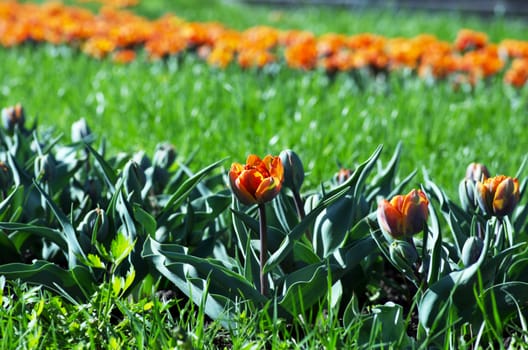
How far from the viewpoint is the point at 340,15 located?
29.2 feet

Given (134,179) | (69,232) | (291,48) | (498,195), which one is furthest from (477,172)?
(291,48)

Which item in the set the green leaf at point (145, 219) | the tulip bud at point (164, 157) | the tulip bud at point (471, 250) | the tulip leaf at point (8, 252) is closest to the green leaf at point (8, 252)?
the tulip leaf at point (8, 252)

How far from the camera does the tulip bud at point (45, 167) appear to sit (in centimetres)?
206

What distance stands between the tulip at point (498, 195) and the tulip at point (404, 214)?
0.17 m

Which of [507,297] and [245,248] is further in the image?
[245,248]

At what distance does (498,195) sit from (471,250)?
145 mm

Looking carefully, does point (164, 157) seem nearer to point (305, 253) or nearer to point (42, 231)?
point (42, 231)

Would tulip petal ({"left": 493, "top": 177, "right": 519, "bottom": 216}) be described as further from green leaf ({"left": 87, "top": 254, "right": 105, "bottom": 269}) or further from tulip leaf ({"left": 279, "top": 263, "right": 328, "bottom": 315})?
green leaf ({"left": 87, "top": 254, "right": 105, "bottom": 269})

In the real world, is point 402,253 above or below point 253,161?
below

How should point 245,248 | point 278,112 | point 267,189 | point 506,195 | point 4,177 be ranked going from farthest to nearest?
1. point 278,112
2. point 4,177
3. point 245,248
4. point 506,195
5. point 267,189

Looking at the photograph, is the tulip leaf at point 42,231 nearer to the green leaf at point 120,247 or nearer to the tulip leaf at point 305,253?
the green leaf at point 120,247

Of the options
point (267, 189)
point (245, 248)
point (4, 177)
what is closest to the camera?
point (267, 189)

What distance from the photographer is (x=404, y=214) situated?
1586 millimetres

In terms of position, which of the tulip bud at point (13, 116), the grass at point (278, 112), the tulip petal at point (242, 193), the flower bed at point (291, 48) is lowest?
the grass at point (278, 112)
